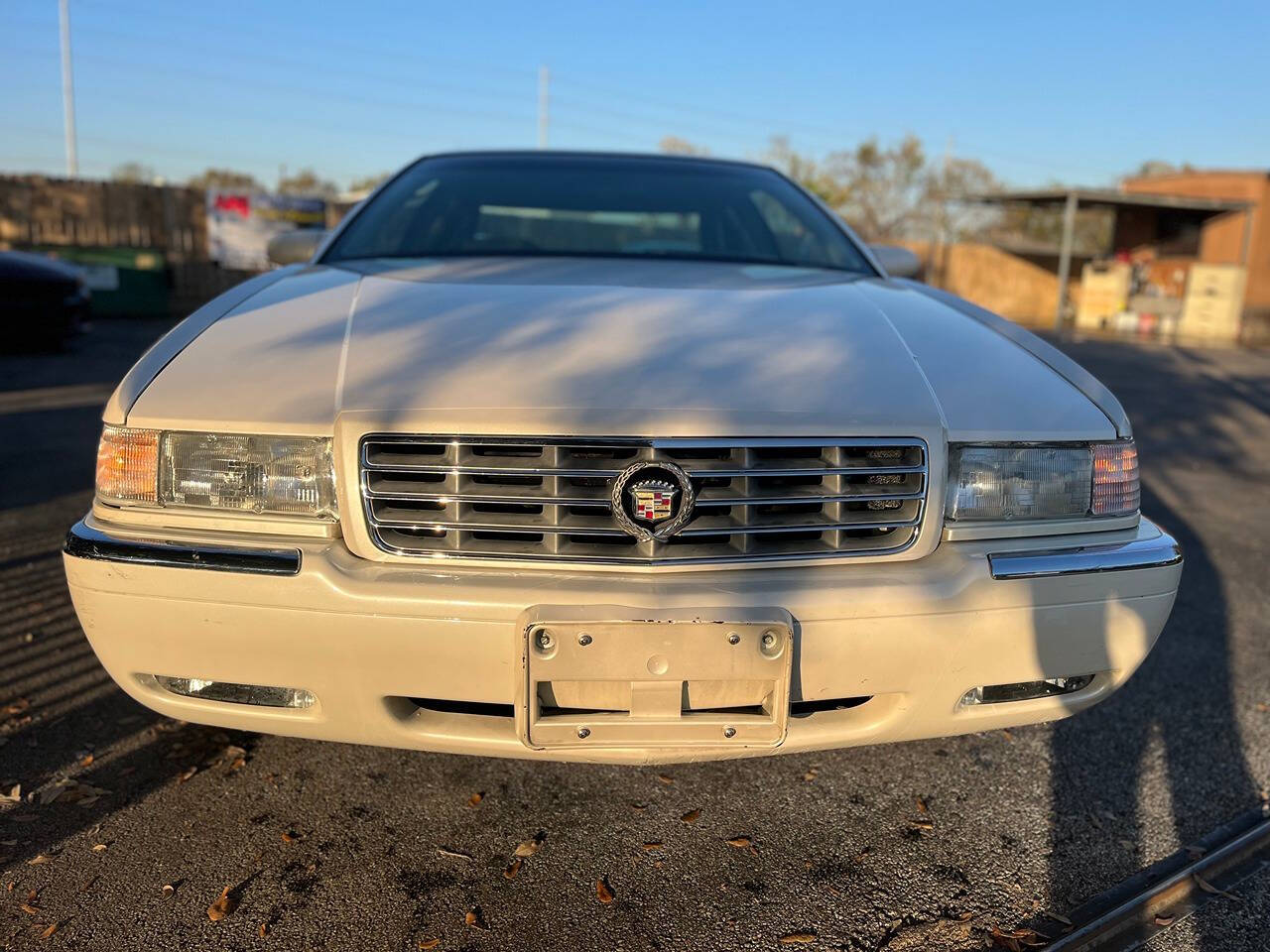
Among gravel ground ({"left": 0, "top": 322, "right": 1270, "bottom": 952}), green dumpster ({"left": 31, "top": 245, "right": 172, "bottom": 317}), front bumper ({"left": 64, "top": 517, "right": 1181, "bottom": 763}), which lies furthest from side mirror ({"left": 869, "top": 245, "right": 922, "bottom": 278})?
green dumpster ({"left": 31, "top": 245, "right": 172, "bottom": 317})

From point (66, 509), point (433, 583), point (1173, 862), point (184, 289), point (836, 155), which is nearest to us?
point (433, 583)

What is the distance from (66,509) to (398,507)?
3448mm

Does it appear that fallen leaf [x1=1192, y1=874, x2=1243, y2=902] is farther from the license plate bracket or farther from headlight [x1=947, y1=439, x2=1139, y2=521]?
the license plate bracket

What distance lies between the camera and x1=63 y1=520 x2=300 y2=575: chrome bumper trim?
1798mm

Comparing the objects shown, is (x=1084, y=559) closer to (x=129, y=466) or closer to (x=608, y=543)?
(x=608, y=543)

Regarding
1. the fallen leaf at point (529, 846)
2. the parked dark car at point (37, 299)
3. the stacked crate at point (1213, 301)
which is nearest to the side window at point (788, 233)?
the fallen leaf at point (529, 846)

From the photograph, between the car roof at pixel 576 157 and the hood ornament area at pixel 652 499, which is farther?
the car roof at pixel 576 157

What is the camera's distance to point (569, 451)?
183cm

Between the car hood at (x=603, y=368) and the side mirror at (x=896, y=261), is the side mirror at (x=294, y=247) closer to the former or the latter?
the car hood at (x=603, y=368)

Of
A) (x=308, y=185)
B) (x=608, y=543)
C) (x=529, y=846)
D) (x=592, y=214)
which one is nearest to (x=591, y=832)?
(x=529, y=846)

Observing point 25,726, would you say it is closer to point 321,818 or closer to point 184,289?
point 321,818

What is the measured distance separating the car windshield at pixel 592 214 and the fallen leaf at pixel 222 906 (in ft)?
6.26

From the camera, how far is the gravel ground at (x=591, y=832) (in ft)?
6.11

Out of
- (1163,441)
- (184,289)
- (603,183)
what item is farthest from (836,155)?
(603,183)
